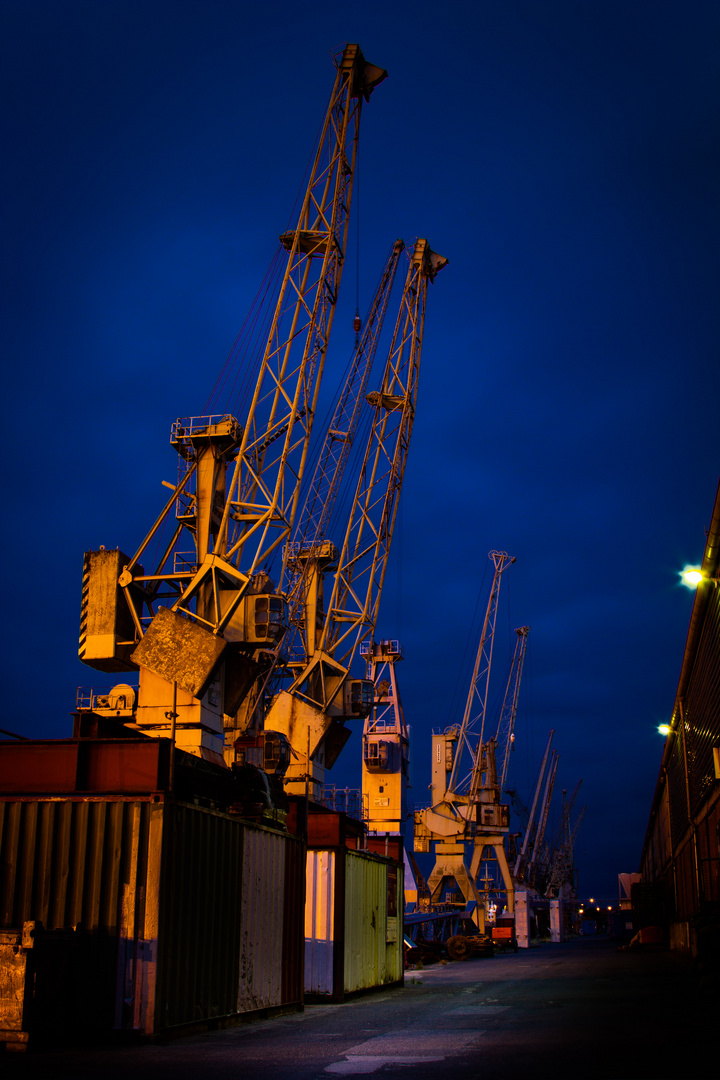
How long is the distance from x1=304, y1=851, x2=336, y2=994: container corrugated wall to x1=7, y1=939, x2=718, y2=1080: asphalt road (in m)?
0.89

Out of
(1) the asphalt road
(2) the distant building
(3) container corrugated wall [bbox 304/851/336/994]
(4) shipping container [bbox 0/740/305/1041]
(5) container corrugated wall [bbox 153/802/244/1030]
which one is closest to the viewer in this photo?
(1) the asphalt road

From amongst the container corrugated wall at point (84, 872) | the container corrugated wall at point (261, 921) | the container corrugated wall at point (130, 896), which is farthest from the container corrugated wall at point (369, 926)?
the container corrugated wall at point (84, 872)

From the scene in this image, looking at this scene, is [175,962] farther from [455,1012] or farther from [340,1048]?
[455,1012]

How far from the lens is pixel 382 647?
66.8m

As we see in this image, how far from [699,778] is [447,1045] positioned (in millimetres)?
18494

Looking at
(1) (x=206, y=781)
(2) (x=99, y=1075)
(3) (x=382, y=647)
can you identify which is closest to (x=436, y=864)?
(3) (x=382, y=647)

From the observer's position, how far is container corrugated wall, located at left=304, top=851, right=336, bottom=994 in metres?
21.2

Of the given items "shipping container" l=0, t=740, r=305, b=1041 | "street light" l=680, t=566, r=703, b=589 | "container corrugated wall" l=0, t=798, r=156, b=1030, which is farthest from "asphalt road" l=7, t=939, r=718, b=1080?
"street light" l=680, t=566, r=703, b=589

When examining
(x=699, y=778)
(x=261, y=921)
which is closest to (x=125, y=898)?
(x=261, y=921)

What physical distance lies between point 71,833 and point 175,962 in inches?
91.8

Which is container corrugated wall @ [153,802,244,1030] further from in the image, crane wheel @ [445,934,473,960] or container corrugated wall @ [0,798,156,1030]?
crane wheel @ [445,934,473,960]

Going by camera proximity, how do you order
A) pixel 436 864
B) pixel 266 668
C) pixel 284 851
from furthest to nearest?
1. pixel 436 864
2. pixel 266 668
3. pixel 284 851

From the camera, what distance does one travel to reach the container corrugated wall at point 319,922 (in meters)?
21.2

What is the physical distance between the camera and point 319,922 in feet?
70.3
